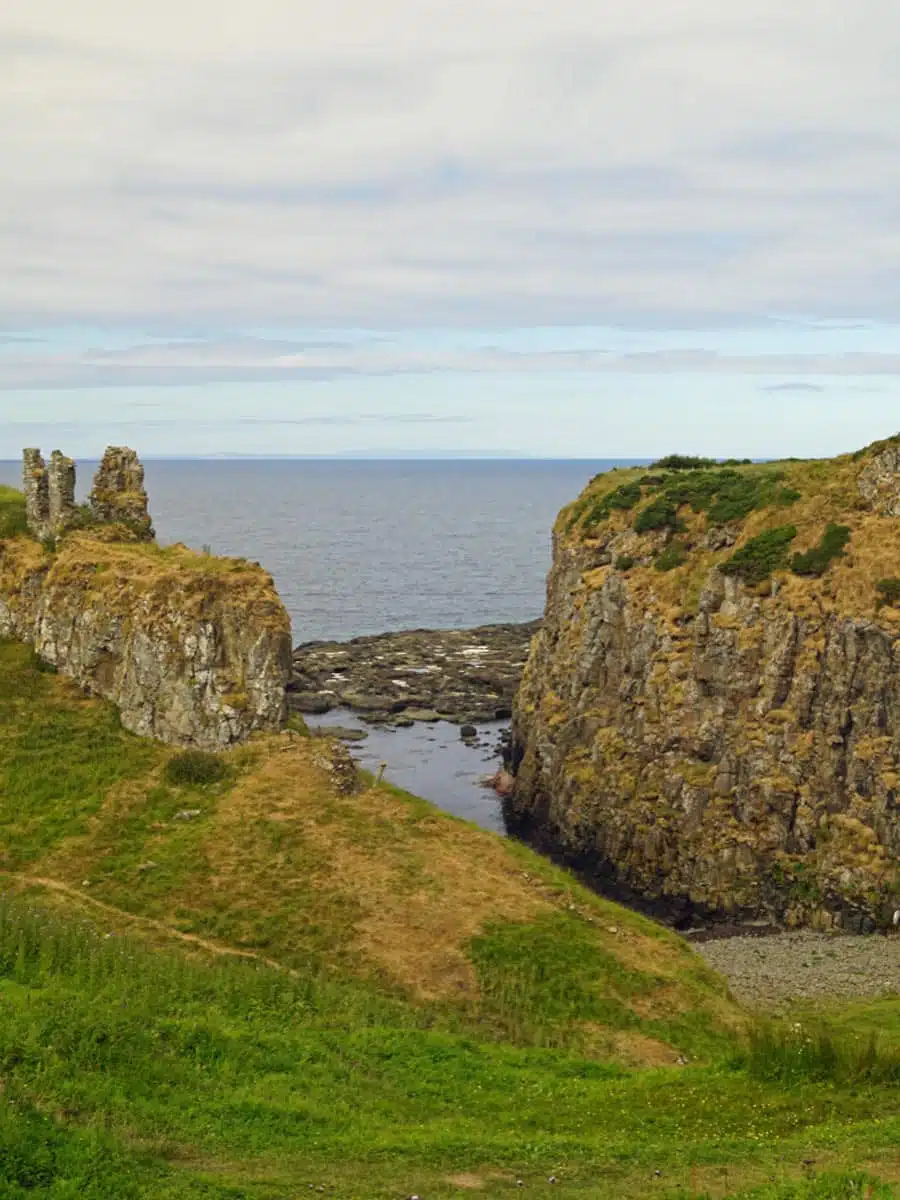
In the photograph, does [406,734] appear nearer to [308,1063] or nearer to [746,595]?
[746,595]

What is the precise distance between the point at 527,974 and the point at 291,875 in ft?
32.4

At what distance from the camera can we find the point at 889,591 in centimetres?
5759

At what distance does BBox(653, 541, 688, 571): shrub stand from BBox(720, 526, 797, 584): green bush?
4435 mm

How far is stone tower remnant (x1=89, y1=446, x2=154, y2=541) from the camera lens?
6097 centimetres

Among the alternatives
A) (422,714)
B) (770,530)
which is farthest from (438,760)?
(770,530)

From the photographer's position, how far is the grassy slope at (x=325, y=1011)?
22.6 meters

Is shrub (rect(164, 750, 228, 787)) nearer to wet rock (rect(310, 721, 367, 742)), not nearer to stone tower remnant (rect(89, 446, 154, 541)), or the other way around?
stone tower remnant (rect(89, 446, 154, 541))

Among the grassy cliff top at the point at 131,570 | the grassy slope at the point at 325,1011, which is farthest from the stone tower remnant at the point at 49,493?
the grassy slope at the point at 325,1011

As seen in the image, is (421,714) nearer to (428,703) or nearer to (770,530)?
(428,703)

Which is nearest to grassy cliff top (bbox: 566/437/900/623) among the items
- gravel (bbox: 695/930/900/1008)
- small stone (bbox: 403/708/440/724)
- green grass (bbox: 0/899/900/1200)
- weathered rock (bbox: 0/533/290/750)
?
gravel (bbox: 695/930/900/1008)

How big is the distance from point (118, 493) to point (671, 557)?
30987 millimetres

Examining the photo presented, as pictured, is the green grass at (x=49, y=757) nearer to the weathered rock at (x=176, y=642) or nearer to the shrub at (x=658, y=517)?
the weathered rock at (x=176, y=642)

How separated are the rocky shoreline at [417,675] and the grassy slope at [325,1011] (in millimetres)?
41281

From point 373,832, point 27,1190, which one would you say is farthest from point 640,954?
point 27,1190
